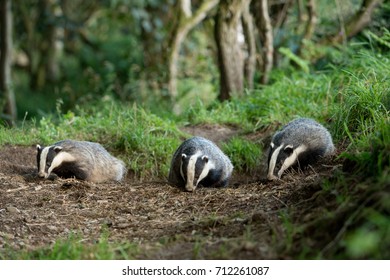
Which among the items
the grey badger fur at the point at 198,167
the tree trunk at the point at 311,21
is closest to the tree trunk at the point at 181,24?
the tree trunk at the point at 311,21

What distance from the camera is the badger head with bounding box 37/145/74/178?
6.06m

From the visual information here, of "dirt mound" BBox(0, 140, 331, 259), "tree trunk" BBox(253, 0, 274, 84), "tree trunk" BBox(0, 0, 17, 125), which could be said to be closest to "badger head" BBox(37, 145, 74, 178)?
"dirt mound" BBox(0, 140, 331, 259)

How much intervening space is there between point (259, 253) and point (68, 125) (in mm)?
4672

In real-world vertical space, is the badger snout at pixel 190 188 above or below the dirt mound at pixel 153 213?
below

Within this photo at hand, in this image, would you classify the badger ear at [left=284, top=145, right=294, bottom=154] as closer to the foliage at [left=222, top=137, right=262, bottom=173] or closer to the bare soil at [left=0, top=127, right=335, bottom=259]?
the bare soil at [left=0, top=127, right=335, bottom=259]

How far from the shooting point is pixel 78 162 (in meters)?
6.33

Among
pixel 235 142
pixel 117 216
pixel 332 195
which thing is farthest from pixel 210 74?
pixel 332 195

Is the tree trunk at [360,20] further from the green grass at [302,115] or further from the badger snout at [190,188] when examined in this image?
the badger snout at [190,188]

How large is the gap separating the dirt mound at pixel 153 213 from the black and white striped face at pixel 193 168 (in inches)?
5.1

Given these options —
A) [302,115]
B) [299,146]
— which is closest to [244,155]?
[302,115]

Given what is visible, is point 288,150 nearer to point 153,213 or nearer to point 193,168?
point 193,168

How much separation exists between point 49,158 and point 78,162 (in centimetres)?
33

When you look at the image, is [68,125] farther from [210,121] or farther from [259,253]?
[259,253]

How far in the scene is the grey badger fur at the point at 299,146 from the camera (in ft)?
19.3
